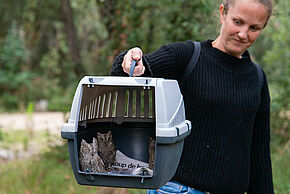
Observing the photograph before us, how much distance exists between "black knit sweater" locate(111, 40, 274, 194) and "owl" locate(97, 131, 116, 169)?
10.9 inches

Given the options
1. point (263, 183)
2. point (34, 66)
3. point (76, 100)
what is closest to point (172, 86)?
point (76, 100)

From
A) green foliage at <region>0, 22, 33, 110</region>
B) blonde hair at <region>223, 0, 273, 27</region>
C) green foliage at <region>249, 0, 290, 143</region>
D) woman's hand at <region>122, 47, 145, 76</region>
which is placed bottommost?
green foliage at <region>0, 22, 33, 110</region>

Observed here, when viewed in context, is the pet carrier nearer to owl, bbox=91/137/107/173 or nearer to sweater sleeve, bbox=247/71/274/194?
owl, bbox=91/137/107/173

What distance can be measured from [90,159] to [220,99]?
0.60m

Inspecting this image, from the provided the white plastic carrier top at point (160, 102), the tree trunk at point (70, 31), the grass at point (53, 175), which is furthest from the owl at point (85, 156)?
the tree trunk at point (70, 31)

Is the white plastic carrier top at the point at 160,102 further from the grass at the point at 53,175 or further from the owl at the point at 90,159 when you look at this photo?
the grass at the point at 53,175

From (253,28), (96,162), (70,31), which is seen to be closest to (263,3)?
(253,28)

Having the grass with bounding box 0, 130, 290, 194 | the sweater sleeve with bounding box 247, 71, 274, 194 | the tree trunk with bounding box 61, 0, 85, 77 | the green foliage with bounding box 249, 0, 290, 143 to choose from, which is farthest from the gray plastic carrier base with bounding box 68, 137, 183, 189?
the tree trunk with bounding box 61, 0, 85, 77

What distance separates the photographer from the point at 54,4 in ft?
41.5

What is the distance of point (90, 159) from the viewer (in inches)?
56.0

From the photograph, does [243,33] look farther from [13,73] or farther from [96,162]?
[13,73]

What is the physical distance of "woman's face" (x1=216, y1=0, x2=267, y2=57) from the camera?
164cm

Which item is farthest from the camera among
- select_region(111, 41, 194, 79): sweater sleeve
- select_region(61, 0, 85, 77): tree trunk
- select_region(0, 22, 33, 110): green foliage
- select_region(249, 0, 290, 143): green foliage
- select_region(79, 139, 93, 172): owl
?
select_region(0, 22, 33, 110): green foliage

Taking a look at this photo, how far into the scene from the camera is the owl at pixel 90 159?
1403 mm
